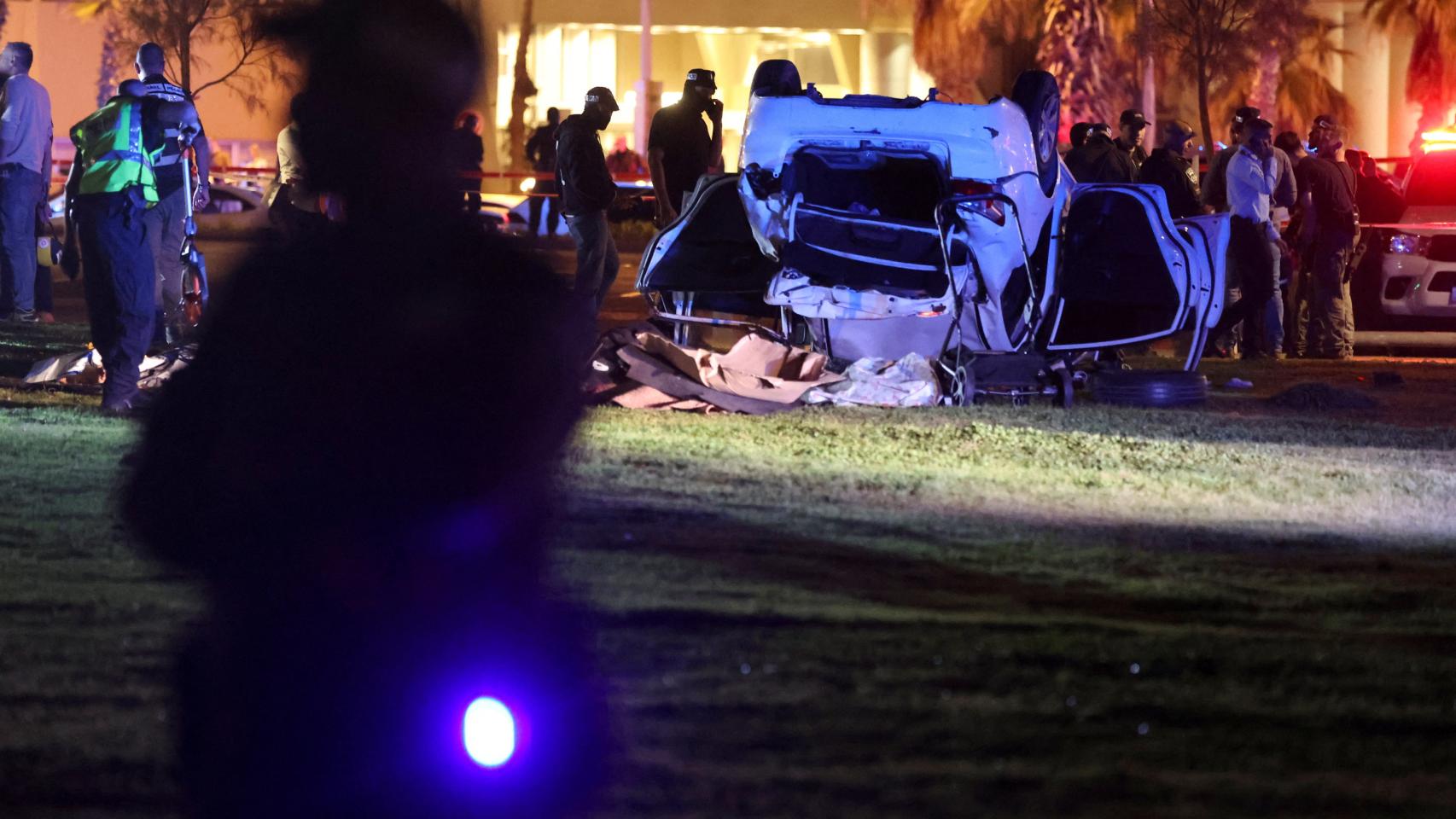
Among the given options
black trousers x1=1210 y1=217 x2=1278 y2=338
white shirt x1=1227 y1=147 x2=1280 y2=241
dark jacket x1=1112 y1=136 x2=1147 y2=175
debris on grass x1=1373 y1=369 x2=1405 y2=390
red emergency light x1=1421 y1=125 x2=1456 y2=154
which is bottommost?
debris on grass x1=1373 y1=369 x2=1405 y2=390

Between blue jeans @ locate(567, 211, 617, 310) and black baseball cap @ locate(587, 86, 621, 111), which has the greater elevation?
black baseball cap @ locate(587, 86, 621, 111)

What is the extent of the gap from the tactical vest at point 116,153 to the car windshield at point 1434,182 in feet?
34.8

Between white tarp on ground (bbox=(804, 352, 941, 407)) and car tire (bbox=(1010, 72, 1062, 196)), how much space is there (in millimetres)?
1255

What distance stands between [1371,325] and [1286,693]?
39.0 ft

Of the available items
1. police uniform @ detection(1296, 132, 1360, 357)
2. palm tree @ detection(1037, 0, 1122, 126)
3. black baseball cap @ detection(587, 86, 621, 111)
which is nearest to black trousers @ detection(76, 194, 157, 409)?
black baseball cap @ detection(587, 86, 621, 111)

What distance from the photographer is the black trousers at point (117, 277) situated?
10.3 meters

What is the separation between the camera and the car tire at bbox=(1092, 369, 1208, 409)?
11867 mm

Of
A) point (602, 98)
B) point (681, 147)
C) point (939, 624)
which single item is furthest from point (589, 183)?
point (939, 624)

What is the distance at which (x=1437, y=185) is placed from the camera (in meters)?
17.1

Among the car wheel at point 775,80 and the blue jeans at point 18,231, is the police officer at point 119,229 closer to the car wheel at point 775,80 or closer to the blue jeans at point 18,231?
the car wheel at point 775,80

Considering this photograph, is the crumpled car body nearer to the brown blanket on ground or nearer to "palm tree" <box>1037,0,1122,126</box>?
the brown blanket on ground

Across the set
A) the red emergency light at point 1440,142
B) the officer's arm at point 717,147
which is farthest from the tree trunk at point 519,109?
the officer's arm at point 717,147

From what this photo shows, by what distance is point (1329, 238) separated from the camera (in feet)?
51.7

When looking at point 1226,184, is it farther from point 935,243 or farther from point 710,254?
point 710,254
